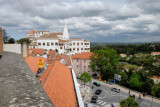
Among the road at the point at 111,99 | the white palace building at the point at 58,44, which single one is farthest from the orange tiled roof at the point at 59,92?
the white palace building at the point at 58,44

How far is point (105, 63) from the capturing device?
115 feet

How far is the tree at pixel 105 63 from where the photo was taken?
3525cm

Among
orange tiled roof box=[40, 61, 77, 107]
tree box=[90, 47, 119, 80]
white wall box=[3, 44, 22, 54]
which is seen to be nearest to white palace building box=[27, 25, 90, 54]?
tree box=[90, 47, 119, 80]

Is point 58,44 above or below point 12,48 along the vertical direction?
above

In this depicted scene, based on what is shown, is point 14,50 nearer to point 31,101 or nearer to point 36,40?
point 31,101

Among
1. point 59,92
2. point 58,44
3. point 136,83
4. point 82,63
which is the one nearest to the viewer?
point 59,92

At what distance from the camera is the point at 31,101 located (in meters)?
2.95

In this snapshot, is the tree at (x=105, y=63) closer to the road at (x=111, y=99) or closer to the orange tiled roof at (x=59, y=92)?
the road at (x=111, y=99)

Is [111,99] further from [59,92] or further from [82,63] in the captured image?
[59,92]

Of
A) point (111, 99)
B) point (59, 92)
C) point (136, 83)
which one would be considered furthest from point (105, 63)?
point (59, 92)

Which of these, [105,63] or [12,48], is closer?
[12,48]

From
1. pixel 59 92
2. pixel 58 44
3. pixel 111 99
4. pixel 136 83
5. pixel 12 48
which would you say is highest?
pixel 58 44

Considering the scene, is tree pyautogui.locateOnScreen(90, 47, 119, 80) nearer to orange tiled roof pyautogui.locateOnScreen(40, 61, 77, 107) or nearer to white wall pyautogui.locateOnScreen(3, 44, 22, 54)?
white wall pyautogui.locateOnScreen(3, 44, 22, 54)

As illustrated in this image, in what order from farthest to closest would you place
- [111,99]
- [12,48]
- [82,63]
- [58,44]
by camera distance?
[58,44] < [82,63] < [111,99] < [12,48]
